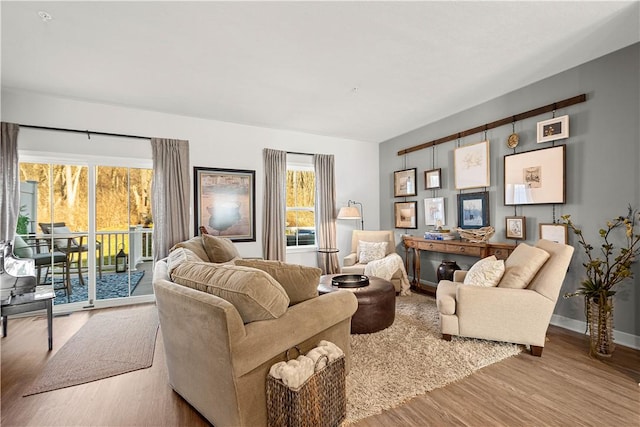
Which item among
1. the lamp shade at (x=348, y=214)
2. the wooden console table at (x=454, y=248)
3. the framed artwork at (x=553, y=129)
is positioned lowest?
the wooden console table at (x=454, y=248)

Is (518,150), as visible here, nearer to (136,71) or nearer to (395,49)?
(395,49)

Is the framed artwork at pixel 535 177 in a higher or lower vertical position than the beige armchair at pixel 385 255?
higher

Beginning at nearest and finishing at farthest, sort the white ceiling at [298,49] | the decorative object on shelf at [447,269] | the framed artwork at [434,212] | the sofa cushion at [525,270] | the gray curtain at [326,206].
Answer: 1. the white ceiling at [298,49]
2. the sofa cushion at [525,270]
3. the decorative object on shelf at [447,269]
4. the framed artwork at [434,212]
5. the gray curtain at [326,206]

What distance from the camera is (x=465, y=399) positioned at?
201 cm

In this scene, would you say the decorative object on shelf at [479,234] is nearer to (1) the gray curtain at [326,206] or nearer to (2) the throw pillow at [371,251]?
(2) the throw pillow at [371,251]

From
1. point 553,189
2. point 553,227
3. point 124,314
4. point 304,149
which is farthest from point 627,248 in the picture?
point 124,314

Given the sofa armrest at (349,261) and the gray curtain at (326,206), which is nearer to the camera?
the sofa armrest at (349,261)

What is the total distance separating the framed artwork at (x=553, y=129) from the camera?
3.23m

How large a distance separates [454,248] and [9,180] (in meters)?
5.43

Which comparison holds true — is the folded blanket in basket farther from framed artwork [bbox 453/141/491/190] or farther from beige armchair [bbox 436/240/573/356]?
framed artwork [bbox 453/141/491/190]

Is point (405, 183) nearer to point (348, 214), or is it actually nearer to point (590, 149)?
point (348, 214)

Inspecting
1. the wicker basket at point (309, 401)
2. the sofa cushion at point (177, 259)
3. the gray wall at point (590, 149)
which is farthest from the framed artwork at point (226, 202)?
the gray wall at point (590, 149)

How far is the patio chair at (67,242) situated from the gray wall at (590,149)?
5.38 metres

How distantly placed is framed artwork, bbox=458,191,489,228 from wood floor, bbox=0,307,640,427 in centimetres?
189
